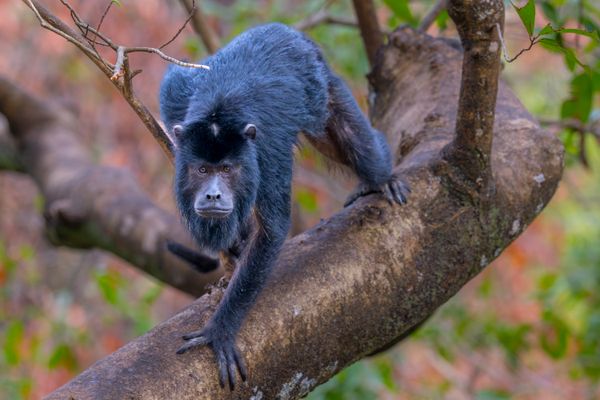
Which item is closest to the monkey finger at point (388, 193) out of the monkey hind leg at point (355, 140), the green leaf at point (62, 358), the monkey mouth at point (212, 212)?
the monkey hind leg at point (355, 140)

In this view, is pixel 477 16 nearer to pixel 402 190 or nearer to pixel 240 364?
pixel 402 190

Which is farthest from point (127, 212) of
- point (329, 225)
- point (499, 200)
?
point (499, 200)

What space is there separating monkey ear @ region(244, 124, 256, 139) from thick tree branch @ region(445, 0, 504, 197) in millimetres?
739

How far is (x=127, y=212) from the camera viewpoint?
450cm

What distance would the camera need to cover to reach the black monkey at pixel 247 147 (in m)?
2.81

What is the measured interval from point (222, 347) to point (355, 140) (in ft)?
4.84

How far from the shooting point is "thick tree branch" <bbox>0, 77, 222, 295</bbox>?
4.35 meters

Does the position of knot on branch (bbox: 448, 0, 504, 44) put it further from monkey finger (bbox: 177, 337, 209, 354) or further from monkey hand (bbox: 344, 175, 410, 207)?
monkey finger (bbox: 177, 337, 209, 354)

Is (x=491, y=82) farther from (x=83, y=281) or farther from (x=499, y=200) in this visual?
(x=83, y=281)

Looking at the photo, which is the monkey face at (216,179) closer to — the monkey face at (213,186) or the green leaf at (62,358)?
the monkey face at (213,186)

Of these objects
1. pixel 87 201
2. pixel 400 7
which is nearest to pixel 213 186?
pixel 400 7

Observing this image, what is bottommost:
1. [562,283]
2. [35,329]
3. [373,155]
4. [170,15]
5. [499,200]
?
[562,283]

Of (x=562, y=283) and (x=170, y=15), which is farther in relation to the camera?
(x=170, y=15)

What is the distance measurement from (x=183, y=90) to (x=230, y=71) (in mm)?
243
